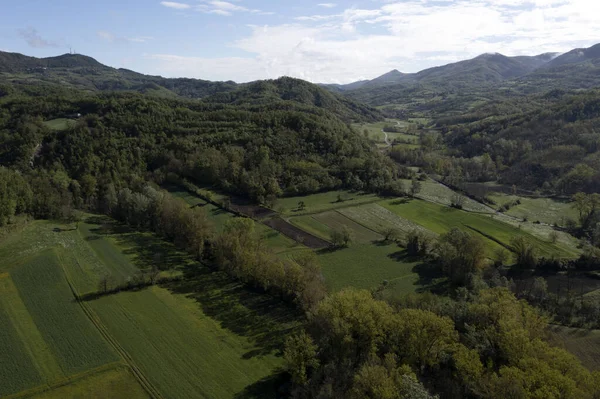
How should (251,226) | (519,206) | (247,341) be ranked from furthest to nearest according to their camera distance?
(519,206), (251,226), (247,341)

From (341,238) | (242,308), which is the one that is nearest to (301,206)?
(341,238)

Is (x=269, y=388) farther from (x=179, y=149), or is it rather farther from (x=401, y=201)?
(x=179, y=149)

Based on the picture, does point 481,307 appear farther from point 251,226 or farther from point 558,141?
point 558,141

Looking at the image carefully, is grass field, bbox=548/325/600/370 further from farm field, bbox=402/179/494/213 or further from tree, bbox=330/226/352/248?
farm field, bbox=402/179/494/213

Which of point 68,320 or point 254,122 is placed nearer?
point 68,320

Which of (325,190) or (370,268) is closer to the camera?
(370,268)

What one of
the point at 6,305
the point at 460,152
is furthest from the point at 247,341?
the point at 460,152
